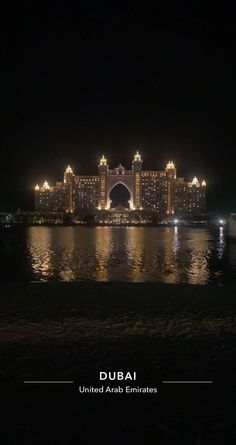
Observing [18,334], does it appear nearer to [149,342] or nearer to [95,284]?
[149,342]

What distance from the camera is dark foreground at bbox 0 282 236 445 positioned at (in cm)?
402

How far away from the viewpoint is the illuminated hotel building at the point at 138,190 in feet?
520

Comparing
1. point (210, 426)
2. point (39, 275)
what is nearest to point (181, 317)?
point (210, 426)

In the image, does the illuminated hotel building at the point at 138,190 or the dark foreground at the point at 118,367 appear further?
the illuminated hotel building at the point at 138,190

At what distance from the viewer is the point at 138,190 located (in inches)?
6220

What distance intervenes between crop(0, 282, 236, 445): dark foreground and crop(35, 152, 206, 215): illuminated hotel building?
148 metres

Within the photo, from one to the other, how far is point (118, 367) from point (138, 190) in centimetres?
15344

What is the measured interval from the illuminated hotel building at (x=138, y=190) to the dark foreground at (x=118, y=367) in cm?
14800

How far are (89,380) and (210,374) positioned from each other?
1.50 metres

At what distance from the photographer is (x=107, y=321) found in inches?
303

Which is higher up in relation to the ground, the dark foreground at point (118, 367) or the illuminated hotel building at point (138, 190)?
the illuminated hotel building at point (138, 190)

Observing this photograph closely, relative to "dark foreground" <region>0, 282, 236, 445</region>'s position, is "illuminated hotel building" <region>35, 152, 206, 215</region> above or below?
above

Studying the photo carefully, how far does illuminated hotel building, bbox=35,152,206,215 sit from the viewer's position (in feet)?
520

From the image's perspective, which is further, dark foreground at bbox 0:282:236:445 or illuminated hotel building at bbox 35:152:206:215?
illuminated hotel building at bbox 35:152:206:215
